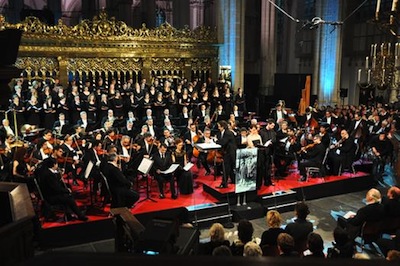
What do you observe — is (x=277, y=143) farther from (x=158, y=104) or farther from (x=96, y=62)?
(x=96, y=62)

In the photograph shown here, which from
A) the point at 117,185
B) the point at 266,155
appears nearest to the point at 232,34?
the point at 266,155

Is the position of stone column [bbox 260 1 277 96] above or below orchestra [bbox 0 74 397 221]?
above

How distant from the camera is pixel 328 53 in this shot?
20.9 m

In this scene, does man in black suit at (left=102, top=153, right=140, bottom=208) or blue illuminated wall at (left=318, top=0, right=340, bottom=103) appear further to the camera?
blue illuminated wall at (left=318, top=0, right=340, bottom=103)

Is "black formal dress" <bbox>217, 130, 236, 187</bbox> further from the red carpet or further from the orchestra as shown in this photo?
the red carpet

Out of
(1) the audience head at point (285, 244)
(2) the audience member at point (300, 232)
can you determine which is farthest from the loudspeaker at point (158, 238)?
(2) the audience member at point (300, 232)

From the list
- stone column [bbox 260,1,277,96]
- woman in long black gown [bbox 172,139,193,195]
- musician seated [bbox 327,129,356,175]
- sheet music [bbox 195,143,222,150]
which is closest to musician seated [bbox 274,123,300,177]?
musician seated [bbox 327,129,356,175]

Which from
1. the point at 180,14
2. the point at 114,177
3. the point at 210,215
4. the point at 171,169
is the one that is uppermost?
the point at 180,14

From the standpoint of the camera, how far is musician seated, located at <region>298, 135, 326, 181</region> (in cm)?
1081

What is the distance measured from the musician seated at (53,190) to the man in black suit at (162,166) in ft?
6.76

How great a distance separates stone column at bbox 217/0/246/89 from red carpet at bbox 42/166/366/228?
31.8 feet

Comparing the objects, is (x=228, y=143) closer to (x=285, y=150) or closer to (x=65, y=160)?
(x=285, y=150)

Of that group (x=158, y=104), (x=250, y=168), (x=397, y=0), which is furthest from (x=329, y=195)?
(x=158, y=104)

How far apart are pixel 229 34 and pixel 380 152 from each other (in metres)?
11.0
